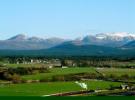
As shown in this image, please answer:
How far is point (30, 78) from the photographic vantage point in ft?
212

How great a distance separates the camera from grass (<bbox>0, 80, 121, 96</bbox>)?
5009cm

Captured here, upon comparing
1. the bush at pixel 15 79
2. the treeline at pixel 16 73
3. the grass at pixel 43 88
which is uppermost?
the treeline at pixel 16 73

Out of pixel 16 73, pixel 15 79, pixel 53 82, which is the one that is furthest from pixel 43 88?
pixel 16 73

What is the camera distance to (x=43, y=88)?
53812 mm

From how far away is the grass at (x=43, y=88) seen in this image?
50091 millimetres

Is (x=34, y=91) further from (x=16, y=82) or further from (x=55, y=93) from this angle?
(x=16, y=82)

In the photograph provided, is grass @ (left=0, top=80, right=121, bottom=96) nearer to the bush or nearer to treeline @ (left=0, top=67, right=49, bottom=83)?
the bush

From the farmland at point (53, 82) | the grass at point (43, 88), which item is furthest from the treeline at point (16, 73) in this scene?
the grass at point (43, 88)

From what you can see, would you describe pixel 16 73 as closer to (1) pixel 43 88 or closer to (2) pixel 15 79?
(2) pixel 15 79

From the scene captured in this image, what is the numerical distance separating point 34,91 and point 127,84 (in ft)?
37.7

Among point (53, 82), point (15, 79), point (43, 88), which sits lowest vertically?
point (43, 88)

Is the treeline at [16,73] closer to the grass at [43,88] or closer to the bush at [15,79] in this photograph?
the bush at [15,79]

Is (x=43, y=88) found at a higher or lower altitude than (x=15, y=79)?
lower

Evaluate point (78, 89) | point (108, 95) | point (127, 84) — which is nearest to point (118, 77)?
point (127, 84)
